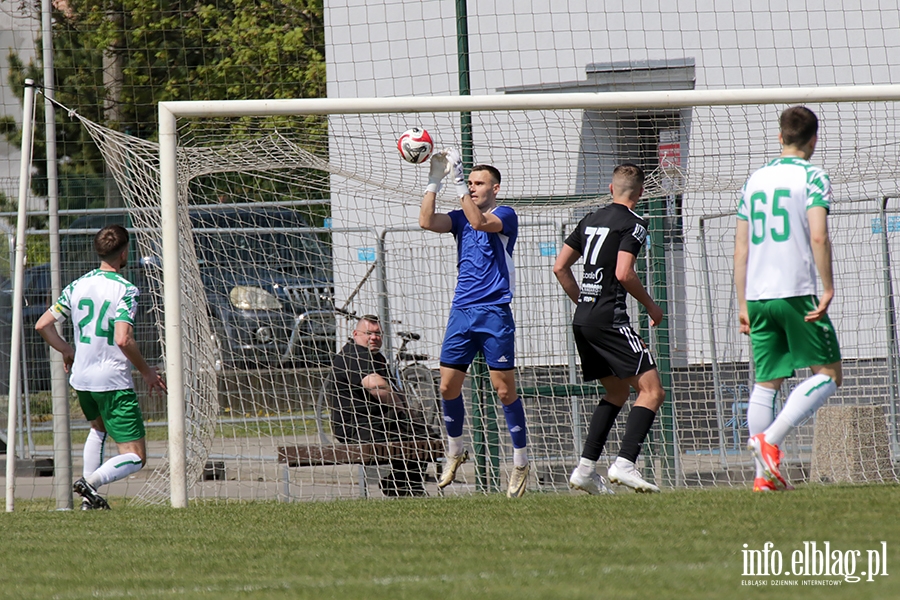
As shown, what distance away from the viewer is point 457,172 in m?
6.21

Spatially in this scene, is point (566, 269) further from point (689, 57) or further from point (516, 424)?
point (689, 57)

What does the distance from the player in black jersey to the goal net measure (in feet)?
5.00

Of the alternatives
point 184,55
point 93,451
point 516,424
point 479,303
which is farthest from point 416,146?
point 184,55

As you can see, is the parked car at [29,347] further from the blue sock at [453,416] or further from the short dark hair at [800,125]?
the short dark hair at [800,125]

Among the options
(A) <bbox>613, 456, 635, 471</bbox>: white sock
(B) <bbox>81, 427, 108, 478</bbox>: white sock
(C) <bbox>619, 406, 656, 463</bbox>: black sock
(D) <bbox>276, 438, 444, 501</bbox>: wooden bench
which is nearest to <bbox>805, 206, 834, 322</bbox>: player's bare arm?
(C) <bbox>619, 406, 656, 463</bbox>: black sock

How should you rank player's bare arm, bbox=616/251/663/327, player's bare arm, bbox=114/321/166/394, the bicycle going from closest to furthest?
player's bare arm, bbox=616/251/663/327 < player's bare arm, bbox=114/321/166/394 < the bicycle

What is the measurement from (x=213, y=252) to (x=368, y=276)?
4.11ft

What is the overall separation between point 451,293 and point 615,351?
3.19 meters

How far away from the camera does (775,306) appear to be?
5.01m

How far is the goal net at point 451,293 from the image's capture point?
25.1 feet

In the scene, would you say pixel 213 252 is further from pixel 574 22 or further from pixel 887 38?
pixel 887 38

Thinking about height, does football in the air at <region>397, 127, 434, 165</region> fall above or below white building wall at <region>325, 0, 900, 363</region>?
below

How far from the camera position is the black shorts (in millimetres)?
5922

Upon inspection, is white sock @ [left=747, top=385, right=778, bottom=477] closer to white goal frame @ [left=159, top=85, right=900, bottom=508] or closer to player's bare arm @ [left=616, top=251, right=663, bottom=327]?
player's bare arm @ [left=616, top=251, right=663, bottom=327]
